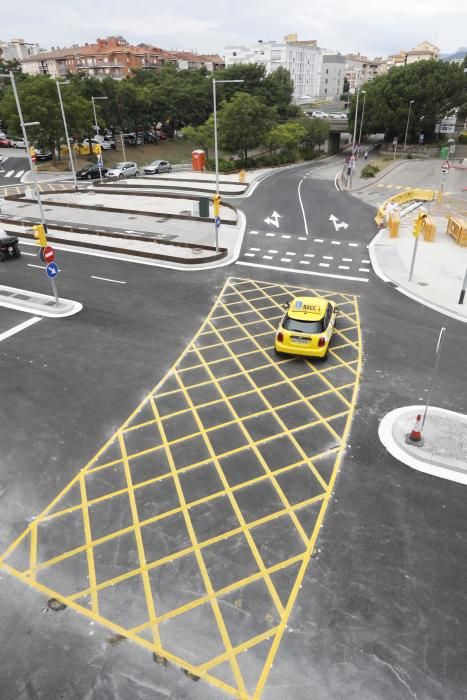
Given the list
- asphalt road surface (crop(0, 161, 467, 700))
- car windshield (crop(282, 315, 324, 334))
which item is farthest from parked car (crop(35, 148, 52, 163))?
car windshield (crop(282, 315, 324, 334))

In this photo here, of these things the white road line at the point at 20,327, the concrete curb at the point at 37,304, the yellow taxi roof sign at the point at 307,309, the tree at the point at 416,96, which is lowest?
the white road line at the point at 20,327

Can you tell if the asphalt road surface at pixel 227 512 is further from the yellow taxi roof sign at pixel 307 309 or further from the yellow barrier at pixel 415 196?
the yellow barrier at pixel 415 196

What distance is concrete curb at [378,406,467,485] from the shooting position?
998cm

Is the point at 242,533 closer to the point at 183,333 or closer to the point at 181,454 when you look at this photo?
the point at 181,454

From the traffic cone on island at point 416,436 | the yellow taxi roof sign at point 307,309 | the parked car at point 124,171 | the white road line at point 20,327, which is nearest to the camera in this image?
the traffic cone on island at point 416,436

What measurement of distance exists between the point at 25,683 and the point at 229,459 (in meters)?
5.42

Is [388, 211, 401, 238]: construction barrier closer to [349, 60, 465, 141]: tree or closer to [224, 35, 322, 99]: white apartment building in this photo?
[349, 60, 465, 141]: tree

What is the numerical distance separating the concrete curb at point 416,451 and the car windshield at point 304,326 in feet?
11.3

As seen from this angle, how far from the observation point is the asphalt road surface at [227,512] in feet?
21.6

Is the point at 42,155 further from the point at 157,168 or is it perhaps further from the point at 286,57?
the point at 286,57

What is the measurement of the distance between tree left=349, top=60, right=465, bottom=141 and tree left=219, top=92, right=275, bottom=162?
21579 millimetres

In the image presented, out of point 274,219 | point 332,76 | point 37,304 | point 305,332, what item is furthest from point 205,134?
point 332,76

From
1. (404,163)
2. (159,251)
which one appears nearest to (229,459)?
(159,251)

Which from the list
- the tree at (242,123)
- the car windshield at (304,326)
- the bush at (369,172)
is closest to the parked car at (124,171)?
the tree at (242,123)
